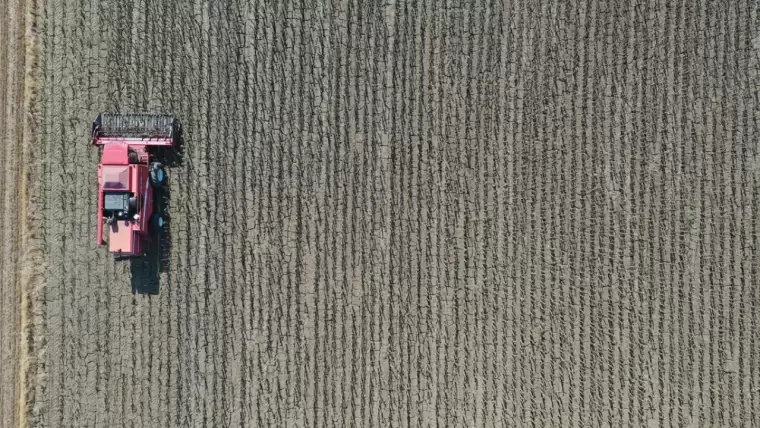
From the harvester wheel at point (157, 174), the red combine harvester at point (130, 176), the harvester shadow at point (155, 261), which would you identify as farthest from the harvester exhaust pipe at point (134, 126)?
the harvester shadow at point (155, 261)

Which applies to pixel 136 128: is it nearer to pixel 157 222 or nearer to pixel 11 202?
pixel 157 222

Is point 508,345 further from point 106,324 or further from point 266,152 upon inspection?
point 106,324

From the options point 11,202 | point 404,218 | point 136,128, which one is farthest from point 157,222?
point 404,218

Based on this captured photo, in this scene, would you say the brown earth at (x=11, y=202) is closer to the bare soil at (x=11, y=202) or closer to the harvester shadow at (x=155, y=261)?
the bare soil at (x=11, y=202)

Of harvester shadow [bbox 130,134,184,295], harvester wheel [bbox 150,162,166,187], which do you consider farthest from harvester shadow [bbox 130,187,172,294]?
harvester wheel [bbox 150,162,166,187]

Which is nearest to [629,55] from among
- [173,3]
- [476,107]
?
[476,107]

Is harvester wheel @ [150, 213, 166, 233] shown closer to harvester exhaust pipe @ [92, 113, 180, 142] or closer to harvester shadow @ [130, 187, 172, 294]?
harvester shadow @ [130, 187, 172, 294]

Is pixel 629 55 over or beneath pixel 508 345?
over
